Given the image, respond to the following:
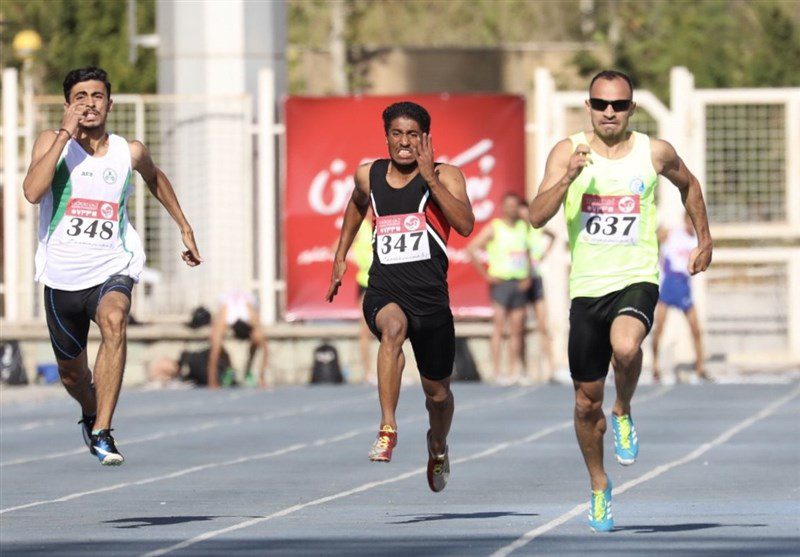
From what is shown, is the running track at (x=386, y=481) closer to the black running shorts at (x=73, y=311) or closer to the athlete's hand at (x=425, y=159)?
the black running shorts at (x=73, y=311)

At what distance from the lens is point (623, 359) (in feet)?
34.9

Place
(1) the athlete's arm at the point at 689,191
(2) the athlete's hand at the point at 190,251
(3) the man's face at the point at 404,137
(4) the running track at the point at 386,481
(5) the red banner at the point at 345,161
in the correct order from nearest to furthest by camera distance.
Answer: (4) the running track at the point at 386,481, (1) the athlete's arm at the point at 689,191, (3) the man's face at the point at 404,137, (2) the athlete's hand at the point at 190,251, (5) the red banner at the point at 345,161

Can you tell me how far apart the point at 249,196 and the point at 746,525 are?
15.6 meters

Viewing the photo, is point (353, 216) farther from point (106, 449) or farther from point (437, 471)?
point (106, 449)

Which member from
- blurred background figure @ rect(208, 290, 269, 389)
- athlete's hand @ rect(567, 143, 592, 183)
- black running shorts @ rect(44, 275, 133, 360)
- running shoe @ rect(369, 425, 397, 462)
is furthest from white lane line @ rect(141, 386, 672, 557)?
blurred background figure @ rect(208, 290, 269, 389)

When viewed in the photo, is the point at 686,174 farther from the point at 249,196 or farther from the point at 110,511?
the point at 249,196

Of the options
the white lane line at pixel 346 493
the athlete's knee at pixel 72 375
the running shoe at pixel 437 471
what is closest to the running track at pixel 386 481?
the white lane line at pixel 346 493

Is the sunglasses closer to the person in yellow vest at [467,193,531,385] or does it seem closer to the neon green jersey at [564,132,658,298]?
the neon green jersey at [564,132,658,298]

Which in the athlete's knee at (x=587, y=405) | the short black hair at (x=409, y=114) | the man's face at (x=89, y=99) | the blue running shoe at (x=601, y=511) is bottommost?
the blue running shoe at (x=601, y=511)

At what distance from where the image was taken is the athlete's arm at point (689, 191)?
35.6 feet

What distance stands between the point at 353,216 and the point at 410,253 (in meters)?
0.49

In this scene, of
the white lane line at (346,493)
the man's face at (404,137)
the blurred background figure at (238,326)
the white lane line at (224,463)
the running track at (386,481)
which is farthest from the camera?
the blurred background figure at (238,326)

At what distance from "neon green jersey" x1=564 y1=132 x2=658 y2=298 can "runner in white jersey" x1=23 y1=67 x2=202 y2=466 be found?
7.34 feet

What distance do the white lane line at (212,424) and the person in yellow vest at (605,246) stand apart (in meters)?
6.42
